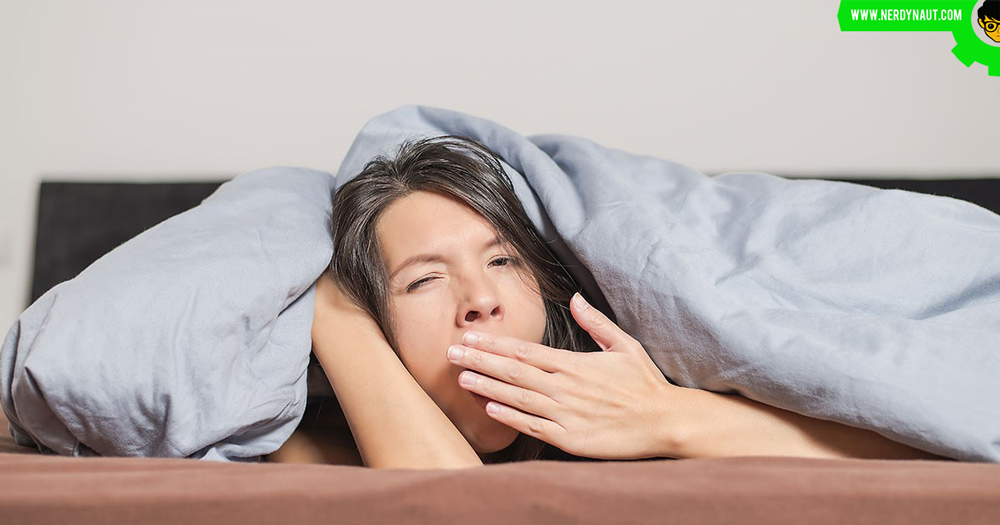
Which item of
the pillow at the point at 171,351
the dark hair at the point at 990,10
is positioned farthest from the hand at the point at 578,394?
the dark hair at the point at 990,10

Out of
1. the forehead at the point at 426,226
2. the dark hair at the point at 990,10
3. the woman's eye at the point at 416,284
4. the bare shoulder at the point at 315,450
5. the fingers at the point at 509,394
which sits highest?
the dark hair at the point at 990,10

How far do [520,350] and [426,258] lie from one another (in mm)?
181

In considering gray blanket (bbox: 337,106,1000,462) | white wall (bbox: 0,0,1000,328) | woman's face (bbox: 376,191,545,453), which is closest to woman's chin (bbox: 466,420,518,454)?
woman's face (bbox: 376,191,545,453)

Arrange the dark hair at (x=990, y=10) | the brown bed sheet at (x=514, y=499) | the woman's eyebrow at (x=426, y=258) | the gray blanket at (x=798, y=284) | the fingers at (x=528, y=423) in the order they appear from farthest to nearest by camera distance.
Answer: the dark hair at (x=990, y=10) → the woman's eyebrow at (x=426, y=258) → the fingers at (x=528, y=423) → the gray blanket at (x=798, y=284) → the brown bed sheet at (x=514, y=499)

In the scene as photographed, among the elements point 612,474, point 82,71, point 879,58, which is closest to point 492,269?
point 612,474

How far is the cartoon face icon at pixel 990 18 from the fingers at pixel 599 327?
4.24 feet

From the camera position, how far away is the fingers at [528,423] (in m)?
0.86

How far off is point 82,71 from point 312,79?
0.55 metres

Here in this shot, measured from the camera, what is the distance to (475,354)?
2.88 feet

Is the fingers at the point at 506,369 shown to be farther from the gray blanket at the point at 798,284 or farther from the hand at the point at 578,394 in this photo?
the gray blanket at the point at 798,284

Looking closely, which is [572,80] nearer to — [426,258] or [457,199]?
[457,199]

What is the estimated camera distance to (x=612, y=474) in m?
0.58

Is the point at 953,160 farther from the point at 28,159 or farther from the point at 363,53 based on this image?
the point at 28,159

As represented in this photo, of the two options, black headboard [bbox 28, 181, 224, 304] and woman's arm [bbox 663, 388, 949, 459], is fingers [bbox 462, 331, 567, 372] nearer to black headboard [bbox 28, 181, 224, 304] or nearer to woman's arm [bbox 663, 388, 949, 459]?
woman's arm [bbox 663, 388, 949, 459]
